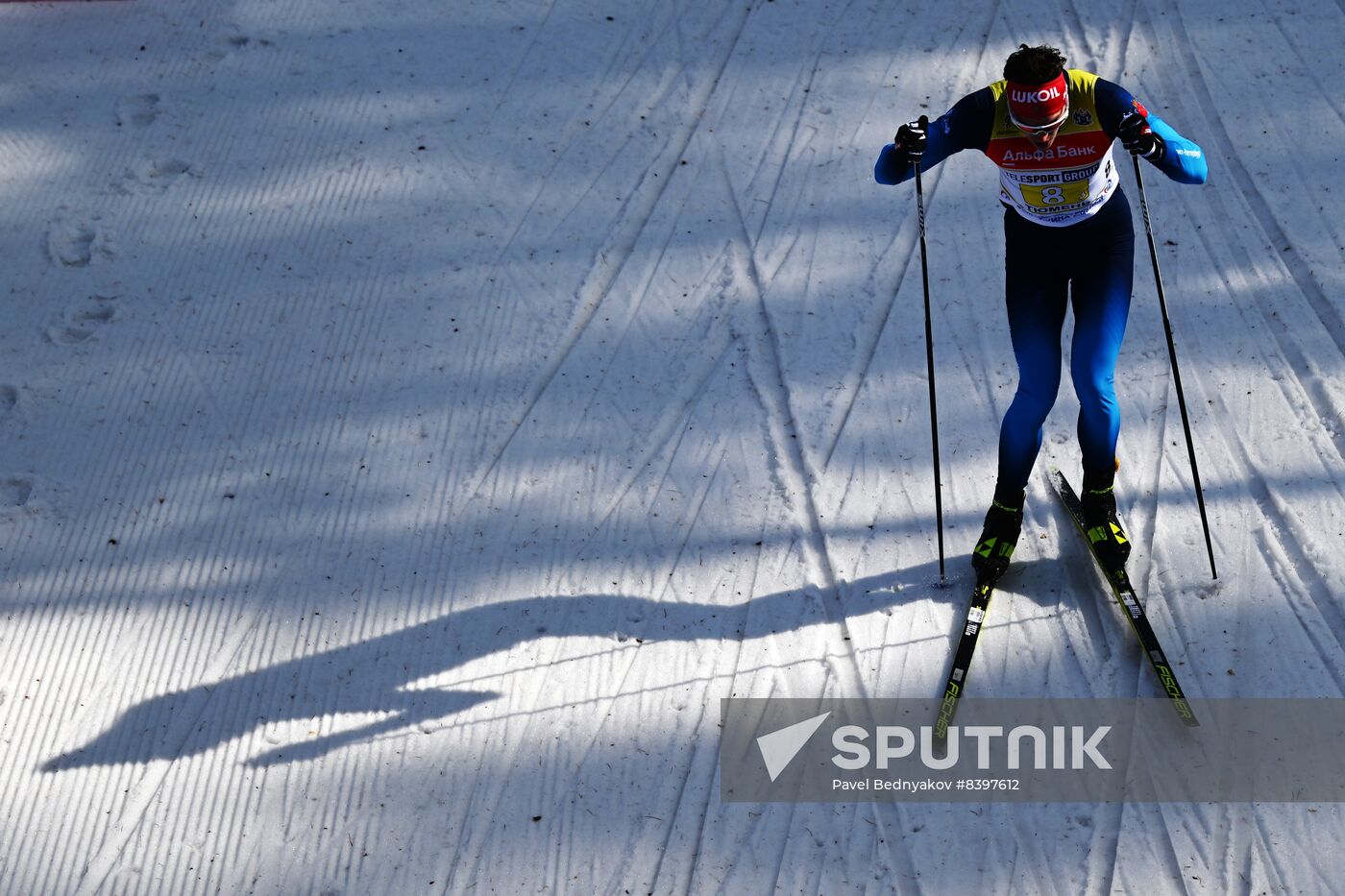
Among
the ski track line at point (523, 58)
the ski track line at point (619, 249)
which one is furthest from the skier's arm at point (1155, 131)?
the ski track line at point (523, 58)

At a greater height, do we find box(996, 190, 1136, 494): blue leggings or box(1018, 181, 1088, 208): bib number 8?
box(1018, 181, 1088, 208): bib number 8

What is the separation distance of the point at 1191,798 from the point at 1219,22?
5094 millimetres

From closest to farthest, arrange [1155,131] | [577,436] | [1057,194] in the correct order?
1. [1155,131]
2. [1057,194]
3. [577,436]

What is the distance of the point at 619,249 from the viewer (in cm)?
663

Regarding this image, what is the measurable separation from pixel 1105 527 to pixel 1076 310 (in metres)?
0.90

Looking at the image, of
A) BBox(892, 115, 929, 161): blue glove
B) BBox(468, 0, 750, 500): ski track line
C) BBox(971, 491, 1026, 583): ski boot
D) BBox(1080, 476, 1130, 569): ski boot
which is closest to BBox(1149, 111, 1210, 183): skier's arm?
BBox(892, 115, 929, 161): blue glove

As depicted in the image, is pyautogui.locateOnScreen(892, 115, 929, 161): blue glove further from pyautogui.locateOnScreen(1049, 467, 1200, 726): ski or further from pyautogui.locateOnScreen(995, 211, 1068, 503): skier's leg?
pyautogui.locateOnScreen(1049, 467, 1200, 726): ski

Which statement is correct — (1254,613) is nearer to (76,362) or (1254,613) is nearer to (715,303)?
(715,303)

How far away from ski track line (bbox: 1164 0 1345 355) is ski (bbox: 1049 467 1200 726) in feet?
5.45

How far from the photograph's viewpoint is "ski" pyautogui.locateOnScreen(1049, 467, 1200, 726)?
4629mm
